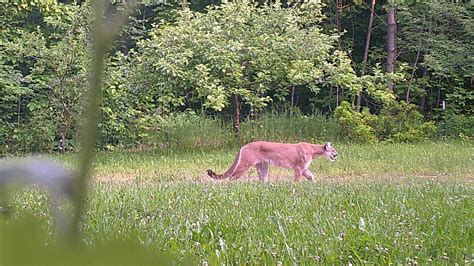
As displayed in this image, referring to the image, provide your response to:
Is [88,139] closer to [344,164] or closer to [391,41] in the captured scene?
[344,164]

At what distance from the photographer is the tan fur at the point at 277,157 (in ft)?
23.7

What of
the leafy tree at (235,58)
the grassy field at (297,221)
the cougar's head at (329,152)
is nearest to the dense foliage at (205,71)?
the leafy tree at (235,58)

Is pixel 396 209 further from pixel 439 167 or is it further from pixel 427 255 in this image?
pixel 439 167

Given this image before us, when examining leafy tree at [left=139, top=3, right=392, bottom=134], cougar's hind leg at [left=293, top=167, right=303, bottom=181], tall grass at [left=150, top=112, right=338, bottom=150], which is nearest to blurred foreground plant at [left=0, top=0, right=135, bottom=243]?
cougar's hind leg at [left=293, top=167, right=303, bottom=181]

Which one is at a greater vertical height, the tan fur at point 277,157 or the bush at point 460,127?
the tan fur at point 277,157

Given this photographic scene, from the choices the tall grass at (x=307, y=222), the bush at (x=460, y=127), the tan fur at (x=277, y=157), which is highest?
the tall grass at (x=307, y=222)

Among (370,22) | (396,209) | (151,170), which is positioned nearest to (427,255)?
(396,209)

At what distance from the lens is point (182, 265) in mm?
204

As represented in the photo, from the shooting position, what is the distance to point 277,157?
24.7 feet

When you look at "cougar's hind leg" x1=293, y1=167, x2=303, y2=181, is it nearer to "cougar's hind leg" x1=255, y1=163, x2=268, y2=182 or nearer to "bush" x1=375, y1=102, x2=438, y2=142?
"cougar's hind leg" x1=255, y1=163, x2=268, y2=182

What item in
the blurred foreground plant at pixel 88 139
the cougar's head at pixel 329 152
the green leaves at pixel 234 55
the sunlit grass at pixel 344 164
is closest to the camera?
the blurred foreground plant at pixel 88 139

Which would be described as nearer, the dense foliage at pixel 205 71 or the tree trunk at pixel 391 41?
the dense foliage at pixel 205 71

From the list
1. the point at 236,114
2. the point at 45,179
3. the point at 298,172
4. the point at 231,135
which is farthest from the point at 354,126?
the point at 45,179

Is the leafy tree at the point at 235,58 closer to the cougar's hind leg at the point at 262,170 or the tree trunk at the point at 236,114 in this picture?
the tree trunk at the point at 236,114
